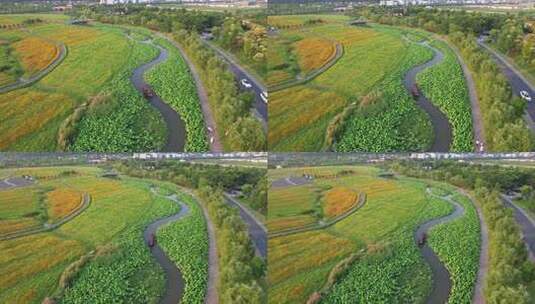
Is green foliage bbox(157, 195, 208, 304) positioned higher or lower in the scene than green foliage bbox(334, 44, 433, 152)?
lower

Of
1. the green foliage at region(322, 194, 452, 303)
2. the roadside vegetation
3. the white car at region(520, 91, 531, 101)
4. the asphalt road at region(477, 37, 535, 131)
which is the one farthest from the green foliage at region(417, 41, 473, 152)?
the green foliage at region(322, 194, 452, 303)

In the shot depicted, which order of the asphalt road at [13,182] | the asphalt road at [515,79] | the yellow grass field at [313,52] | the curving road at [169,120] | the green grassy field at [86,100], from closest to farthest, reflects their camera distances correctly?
→ the green grassy field at [86,100] < the asphalt road at [13,182] < the curving road at [169,120] < the asphalt road at [515,79] < the yellow grass field at [313,52]

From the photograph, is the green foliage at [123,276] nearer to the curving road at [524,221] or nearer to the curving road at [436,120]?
the curving road at [436,120]

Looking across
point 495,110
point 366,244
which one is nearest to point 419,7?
point 495,110

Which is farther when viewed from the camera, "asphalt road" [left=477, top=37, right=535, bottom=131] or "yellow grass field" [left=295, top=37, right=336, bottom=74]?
"yellow grass field" [left=295, top=37, right=336, bottom=74]

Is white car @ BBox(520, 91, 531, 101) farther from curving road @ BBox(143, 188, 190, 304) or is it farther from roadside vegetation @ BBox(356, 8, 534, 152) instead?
curving road @ BBox(143, 188, 190, 304)

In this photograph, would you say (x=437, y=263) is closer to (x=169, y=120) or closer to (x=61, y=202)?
(x=169, y=120)

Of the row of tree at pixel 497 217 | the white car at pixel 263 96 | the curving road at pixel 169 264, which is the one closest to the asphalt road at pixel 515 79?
the row of tree at pixel 497 217
